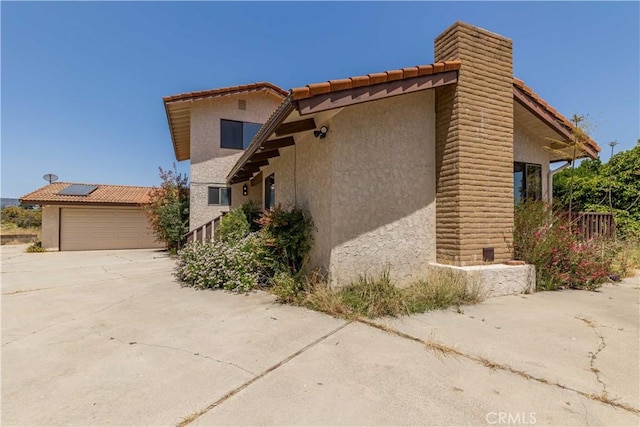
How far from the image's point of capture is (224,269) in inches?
269

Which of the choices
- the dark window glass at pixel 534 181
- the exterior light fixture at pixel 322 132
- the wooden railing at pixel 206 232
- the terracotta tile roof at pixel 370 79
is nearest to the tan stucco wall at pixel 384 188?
the exterior light fixture at pixel 322 132

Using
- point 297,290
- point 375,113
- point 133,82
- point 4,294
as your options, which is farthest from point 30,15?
point 297,290

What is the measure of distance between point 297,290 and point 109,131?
20871mm

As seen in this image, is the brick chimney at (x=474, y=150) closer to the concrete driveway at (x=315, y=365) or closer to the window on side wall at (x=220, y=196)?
the concrete driveway at (x=315, y=365)

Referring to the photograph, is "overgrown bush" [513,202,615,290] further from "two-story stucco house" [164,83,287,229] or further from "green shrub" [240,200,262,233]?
"two-story stucco house" [164,83,287,229]

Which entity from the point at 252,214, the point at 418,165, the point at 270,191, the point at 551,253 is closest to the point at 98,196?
the point at 252,214

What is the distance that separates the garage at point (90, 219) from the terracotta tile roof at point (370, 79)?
16.0m

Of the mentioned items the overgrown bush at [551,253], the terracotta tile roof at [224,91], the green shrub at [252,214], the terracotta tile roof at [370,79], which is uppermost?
the terracotta tile roof at [224,91]

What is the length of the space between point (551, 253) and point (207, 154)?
13.4 m

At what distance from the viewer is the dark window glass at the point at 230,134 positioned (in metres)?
14.1

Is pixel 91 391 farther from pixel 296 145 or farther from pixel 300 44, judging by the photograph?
pixel 300 44

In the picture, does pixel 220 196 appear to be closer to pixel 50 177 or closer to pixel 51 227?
pixel 51 227

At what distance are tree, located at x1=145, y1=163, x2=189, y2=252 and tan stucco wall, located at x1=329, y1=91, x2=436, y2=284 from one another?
1108cm

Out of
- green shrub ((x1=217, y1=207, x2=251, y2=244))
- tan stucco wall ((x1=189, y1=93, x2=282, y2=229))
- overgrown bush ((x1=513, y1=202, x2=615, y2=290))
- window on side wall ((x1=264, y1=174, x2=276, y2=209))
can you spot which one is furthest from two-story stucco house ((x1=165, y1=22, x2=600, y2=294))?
tan stucco wall ((x1=189, y1=93, x2=282, y2=229))
